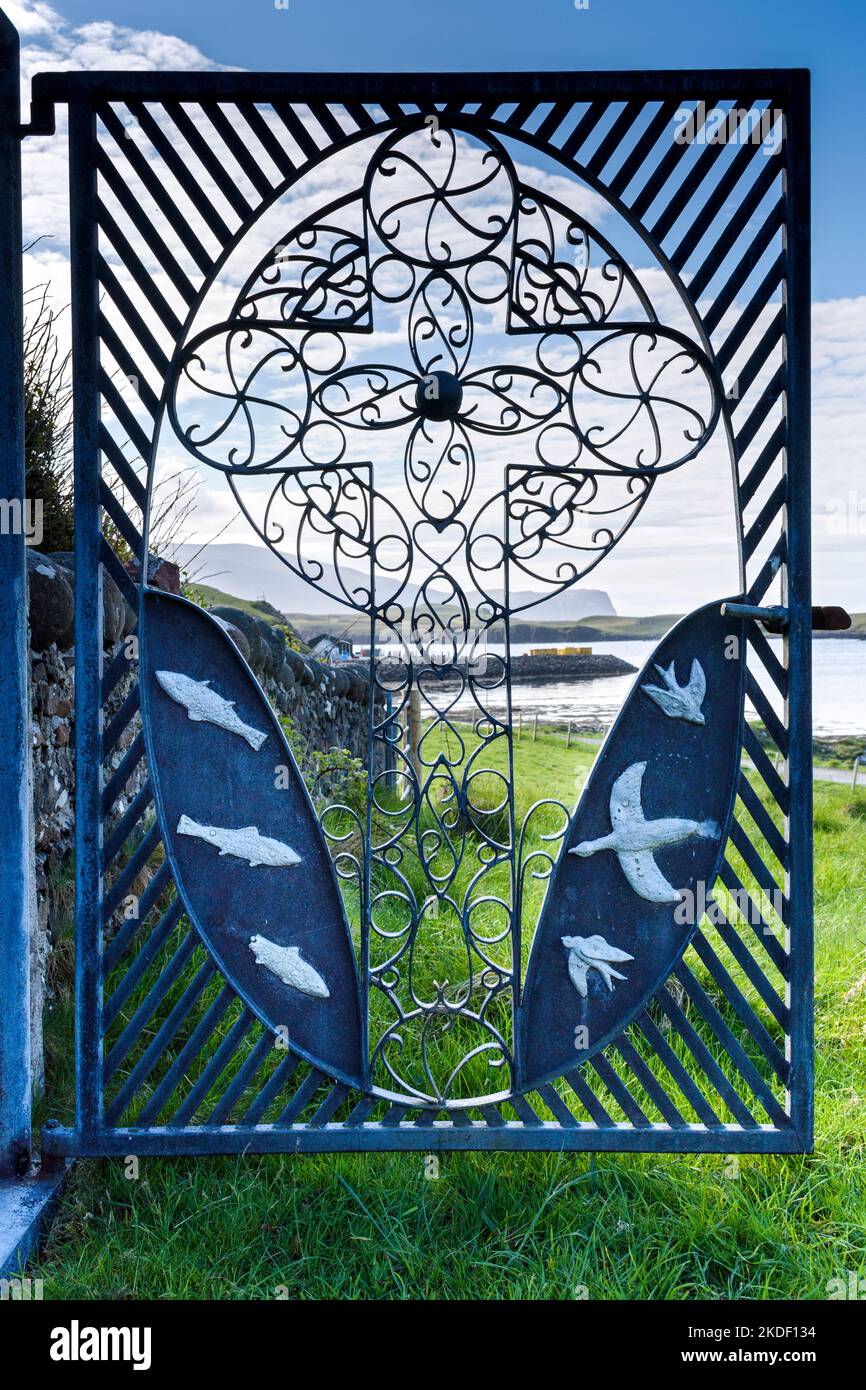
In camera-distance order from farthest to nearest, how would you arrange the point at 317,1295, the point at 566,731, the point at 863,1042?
the point at 566,731
the point at 863,1042
the point at 317,1295

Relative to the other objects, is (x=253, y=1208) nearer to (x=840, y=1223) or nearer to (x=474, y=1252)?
(x=474, y=1252)

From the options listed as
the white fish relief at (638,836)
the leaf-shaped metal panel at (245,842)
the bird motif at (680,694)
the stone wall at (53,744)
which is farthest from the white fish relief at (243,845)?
the bird motif at (680,694)

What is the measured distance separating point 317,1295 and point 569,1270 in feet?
1.99

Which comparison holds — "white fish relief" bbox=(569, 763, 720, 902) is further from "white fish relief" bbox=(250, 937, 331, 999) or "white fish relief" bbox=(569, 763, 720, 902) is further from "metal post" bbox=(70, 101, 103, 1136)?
"metal post" bbox=(70, 101, 103, 1136)

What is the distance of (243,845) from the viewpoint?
8.02 ft

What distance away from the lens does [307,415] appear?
2381mm

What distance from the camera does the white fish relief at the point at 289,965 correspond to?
245 centimetres

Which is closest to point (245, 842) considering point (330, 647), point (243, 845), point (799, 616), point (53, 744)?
Result: point (243, 845)

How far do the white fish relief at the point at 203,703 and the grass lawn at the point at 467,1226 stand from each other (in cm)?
122

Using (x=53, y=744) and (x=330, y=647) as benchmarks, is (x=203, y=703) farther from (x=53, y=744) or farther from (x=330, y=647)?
(x=330, y=647)

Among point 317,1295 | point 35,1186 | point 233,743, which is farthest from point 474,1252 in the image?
point 233,743

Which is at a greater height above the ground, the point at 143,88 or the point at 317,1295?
the point at 143,88

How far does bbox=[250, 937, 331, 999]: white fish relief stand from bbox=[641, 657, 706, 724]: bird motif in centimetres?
121

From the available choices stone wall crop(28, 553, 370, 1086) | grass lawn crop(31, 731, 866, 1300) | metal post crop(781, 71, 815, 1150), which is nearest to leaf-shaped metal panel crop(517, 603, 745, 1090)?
metal post crop(781, 71, 815, 1150)
